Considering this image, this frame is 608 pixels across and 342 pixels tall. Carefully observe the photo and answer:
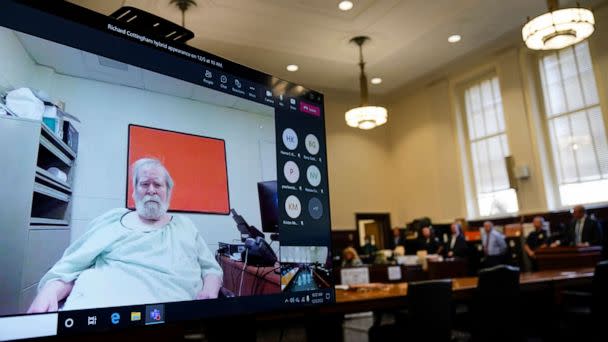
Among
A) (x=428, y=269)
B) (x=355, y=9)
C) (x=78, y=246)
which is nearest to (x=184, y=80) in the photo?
(x=78, y=246)

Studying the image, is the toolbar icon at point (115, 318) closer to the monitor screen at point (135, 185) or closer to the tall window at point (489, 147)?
the monitor screen at point (135, 185)

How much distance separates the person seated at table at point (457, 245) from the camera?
818cm

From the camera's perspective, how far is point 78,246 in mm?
726

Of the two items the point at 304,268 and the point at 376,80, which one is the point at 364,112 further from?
the point at 304,268

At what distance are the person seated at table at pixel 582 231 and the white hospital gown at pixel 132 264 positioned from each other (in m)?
6.83

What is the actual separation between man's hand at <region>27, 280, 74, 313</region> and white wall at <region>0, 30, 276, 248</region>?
9 cm

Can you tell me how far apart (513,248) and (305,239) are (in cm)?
771

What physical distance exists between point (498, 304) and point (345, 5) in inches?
204

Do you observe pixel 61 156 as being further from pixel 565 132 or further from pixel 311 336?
pixel 565 132

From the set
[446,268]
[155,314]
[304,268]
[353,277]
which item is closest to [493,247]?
[446,268]

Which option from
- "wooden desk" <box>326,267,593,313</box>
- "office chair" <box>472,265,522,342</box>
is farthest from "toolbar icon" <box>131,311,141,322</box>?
"office chair" <box>472,265,522,342</box>

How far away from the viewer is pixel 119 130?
80 centimetres

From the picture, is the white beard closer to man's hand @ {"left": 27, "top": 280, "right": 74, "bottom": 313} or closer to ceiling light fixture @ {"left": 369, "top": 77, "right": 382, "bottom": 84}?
man's hand @ {"left": 27, "top": 280, "right": 74, "bottom": 313}

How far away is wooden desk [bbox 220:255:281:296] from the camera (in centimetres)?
90
